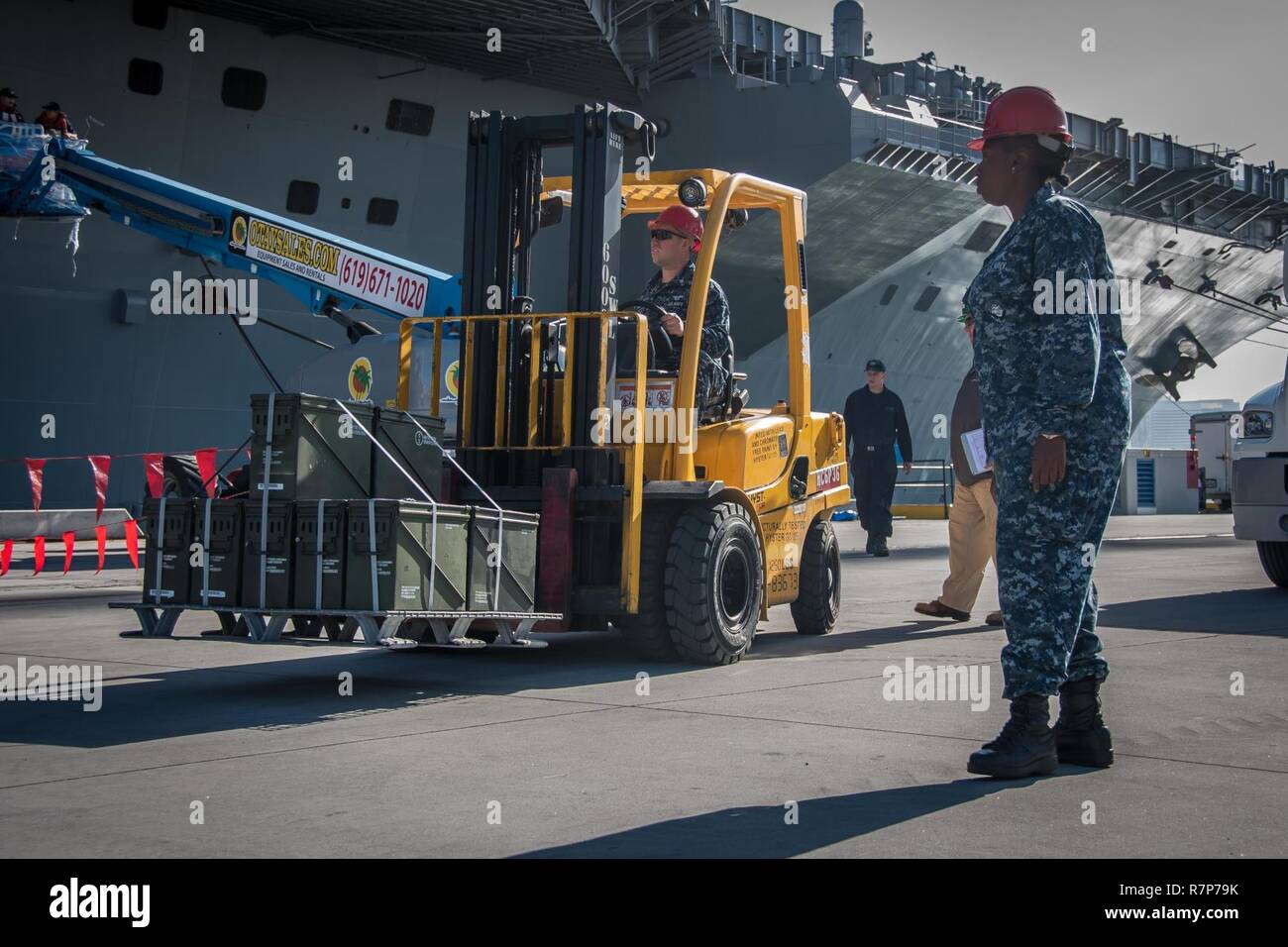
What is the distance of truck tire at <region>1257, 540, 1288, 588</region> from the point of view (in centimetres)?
1212

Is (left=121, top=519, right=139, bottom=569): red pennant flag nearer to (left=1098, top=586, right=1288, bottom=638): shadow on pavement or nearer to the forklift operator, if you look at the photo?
the forklift operator

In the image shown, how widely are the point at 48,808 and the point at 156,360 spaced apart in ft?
68.8

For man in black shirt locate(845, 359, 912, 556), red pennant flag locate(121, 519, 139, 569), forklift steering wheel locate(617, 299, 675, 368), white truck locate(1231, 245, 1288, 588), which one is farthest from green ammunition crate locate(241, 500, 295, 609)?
man in black shirt locate(845, 359, 912, 556)

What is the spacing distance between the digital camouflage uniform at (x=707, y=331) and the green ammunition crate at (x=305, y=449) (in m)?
2.20

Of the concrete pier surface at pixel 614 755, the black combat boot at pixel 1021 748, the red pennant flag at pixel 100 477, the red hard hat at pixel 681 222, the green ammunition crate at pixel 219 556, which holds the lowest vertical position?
the concrete pier surface at pixel 614 755

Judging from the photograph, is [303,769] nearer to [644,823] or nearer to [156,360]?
[644,823]

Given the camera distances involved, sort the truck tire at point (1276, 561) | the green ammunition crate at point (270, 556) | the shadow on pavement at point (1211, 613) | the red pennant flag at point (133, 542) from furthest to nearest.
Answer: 1. the red pennant flag at point (133, 542)
2. the truck tire at point (1276, 561)
3. the shadow on pavement at point (1211, 613)
4. the green ammunition crate at point (270, 556)

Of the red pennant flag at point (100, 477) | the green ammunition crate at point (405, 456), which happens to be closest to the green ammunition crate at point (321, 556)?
the green ammunition crate at point (405, 456)

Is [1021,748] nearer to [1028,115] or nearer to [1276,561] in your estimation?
[1028,115]

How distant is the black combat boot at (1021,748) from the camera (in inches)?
179

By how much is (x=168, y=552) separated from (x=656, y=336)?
117 inches

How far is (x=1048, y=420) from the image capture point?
15.0ft

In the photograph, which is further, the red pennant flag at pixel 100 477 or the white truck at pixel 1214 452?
the white truck at pixel 1214 452

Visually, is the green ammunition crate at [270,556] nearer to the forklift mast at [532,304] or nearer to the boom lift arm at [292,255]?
the forklift mast at [532,304]
